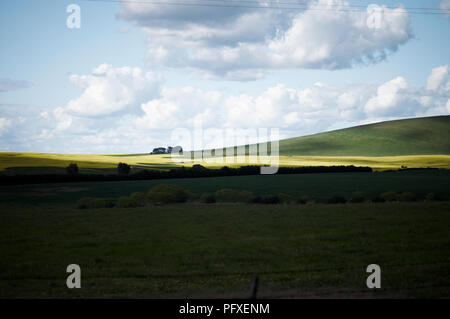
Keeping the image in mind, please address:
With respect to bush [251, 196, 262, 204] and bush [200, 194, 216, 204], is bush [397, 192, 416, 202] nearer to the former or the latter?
bush [251, 196, 262, 204]

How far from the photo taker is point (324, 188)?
56.1m

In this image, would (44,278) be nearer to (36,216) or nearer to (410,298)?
(410,298)

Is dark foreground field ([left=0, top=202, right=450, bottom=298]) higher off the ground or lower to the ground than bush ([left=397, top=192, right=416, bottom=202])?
lower

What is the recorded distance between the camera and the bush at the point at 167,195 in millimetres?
44562

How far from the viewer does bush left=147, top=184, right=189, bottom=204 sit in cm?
4456

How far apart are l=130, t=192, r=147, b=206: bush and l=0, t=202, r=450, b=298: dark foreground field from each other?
6.74 m

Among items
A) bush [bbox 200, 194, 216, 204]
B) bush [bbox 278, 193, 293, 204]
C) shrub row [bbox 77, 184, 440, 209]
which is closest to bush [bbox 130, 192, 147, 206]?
shrub row [bbox 77, 184, 440, 209]

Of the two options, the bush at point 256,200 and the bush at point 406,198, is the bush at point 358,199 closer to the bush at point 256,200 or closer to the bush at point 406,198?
the bush at point 406,198

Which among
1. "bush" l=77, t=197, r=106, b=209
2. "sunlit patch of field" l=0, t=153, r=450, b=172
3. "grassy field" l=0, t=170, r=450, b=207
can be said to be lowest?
"bush" l=77, t=197, r=106, b=209

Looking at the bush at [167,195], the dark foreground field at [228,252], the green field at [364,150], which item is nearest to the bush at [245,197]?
the bush at [167,195]

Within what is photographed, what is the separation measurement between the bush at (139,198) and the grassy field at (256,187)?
5.48 m
